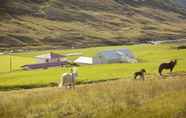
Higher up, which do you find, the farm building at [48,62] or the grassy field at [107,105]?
the farm building at [48,62]

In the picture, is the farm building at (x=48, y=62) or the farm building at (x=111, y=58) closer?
the farm building at (x=48, y=62)

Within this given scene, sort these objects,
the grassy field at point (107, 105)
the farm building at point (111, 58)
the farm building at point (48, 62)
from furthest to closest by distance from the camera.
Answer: the farm building at point (111, 58) → the farm building at point (48, 62) → the grassy field at point (107, 105)

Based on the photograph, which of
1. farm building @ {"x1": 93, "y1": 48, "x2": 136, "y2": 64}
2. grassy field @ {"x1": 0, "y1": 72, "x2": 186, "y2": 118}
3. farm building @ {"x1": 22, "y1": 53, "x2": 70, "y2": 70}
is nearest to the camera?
grassy field @ {"x1": 0, "y1": 72, "x2": 186, "y2": 118}

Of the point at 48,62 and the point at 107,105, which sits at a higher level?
the point at 48,62

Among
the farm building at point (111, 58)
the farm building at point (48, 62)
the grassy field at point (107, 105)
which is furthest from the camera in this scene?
the farm building at point (111, 58)

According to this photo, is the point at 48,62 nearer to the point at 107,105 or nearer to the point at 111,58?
the point at 111,58

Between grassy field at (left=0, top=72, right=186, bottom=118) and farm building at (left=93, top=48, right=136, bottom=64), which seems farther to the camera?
farm building at (left=93, top=48, right=136, bottom=64)

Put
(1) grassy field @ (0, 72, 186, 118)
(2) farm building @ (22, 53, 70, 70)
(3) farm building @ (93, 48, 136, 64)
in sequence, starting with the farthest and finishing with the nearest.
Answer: (3) farm building @ (93, 48, 136, 64) → (2) farm building @ (22, 53, 70, 70) → (1) grassy field @ (0, 72, 186, 118)

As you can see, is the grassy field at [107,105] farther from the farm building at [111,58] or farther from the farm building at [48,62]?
the farm building at [111,58]

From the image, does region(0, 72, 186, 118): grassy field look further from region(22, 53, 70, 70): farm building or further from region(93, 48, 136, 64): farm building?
region(93, 48, 136, 64): farm building

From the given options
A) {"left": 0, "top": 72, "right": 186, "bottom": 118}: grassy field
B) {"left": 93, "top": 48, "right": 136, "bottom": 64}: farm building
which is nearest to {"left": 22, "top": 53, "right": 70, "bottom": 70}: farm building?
{"left": 93, "top": 48, "right": 136, "bottom": 64}: farm building

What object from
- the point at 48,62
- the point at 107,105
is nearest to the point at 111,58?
the point at 48,62

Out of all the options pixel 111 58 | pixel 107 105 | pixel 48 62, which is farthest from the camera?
pixel 111 58

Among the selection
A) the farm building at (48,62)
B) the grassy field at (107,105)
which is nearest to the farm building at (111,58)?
the farm building at (48,62)
